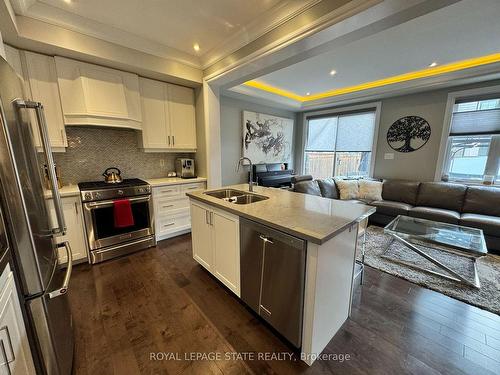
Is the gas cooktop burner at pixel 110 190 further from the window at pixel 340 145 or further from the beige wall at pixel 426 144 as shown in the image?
the beige wall at pixel 426 144

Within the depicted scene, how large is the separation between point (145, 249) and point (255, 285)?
6.72 ft

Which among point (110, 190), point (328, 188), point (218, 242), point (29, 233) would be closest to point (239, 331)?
point (218, 242)

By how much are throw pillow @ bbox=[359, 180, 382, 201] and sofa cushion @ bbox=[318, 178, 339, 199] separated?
0.48 metres

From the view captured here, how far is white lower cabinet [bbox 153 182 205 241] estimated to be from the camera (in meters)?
3.00

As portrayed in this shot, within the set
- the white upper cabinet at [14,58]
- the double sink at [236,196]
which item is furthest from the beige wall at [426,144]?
the white upper cabinet at [14,58]

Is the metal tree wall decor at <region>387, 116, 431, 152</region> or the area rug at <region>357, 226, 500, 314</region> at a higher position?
the metal tree wall decor at <region>387, 116, 431, 152</region>

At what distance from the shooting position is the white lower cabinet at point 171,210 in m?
3.00

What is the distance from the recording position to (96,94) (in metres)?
2.50

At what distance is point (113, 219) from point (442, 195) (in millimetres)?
5148

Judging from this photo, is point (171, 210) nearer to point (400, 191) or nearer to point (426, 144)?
point (400, 191)

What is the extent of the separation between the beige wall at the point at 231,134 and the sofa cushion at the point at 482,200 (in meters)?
4.01

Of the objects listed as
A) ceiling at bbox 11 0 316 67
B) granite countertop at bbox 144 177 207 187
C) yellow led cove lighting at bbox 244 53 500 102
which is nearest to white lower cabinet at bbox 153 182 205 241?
granite countertop at bbox 144 177 207 187

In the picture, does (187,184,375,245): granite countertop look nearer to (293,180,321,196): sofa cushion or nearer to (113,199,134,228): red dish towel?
(113,199,134,228): red dish towel

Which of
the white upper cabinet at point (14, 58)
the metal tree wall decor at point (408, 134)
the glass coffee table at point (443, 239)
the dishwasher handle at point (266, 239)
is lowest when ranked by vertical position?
the glass coffee table at point (443, 239)
